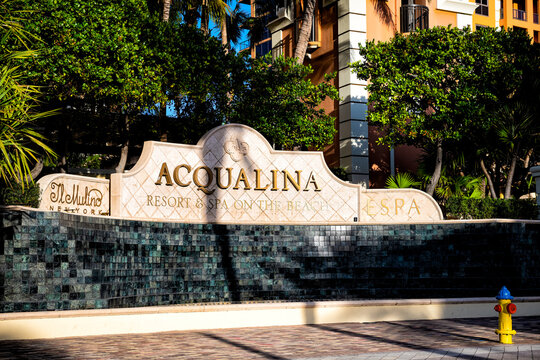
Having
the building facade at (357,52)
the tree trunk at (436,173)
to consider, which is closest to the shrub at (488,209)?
the tree trunk at (436,173)

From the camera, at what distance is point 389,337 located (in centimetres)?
1291

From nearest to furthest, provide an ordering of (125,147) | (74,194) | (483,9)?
(74,194) < (125,147) < (483,9)

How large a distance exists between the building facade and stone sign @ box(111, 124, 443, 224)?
1279 centimetres

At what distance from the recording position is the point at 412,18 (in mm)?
34125

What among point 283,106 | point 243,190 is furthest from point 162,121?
point 243,190

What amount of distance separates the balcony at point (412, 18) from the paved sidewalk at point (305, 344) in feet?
73.4

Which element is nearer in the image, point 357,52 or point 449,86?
point 449,86

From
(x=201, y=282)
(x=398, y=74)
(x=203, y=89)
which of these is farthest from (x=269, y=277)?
(x=398, y=74)

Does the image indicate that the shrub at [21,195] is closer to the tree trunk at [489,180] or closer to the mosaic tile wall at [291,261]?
the mosaic tile wall at [291,261]

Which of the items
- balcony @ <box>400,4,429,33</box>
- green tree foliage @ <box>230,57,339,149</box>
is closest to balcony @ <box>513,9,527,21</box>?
balcony @ <box>400,4,429,33</box>

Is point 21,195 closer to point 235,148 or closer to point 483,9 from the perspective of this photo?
point 235,148

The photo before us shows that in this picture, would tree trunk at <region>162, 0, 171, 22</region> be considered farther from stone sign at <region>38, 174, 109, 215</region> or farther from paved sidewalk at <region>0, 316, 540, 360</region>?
paved sidewalk at <region>0, 316, 540, 360</region>

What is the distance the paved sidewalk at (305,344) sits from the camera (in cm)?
1051

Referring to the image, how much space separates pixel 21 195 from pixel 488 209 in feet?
60.3
